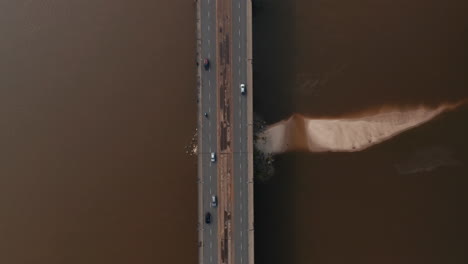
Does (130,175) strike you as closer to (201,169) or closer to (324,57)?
(201,169)

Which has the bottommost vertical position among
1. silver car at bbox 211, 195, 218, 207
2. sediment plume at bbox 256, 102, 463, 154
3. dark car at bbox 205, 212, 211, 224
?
dark car at bbox 205, 212, 211, 224

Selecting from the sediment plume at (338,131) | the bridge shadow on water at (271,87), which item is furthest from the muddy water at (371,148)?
the sediment plume at (338,131)

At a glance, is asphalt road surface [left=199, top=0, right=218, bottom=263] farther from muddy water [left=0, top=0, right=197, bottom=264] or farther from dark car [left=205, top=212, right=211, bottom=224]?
muddy water [left=0, top=0, right=197, bottom=264]

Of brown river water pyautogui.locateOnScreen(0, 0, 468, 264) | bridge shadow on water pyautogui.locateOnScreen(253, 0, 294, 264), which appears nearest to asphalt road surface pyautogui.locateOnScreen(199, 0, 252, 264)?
brown river water pyautogui.locateOnScreen(0, 0, 468, 264)

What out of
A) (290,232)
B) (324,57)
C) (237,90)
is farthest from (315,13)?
(290,232)

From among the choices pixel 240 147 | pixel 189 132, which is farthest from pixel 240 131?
pixel 189 132
